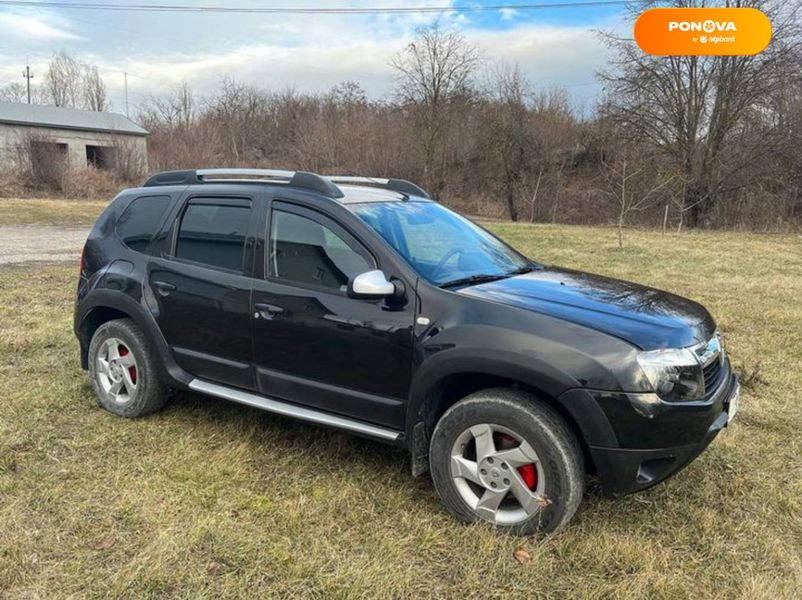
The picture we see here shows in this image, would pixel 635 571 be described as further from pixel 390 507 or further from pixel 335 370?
pixel 335 370

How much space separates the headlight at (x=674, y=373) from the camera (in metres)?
2.71

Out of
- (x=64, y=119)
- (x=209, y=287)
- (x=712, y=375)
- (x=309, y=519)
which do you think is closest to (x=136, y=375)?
(x=209, y=287)

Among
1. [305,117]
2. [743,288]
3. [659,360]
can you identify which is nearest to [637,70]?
[743,288]

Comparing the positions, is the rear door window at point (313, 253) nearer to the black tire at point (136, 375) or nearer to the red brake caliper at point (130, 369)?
the black tire at point (136, 375)

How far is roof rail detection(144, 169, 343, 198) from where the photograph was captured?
12.0 ft

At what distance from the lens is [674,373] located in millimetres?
2758

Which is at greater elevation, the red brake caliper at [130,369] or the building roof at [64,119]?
the building roof at [64,119]

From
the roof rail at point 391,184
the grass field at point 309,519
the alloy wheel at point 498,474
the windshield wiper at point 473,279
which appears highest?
the roof rail at point 391,184

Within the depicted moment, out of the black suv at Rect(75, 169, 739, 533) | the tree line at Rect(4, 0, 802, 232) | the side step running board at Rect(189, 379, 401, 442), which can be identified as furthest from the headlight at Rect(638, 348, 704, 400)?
the tree line at Rect(4, 0, 802, 232)

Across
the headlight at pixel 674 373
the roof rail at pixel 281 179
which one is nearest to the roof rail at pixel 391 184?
the roof rail at pixel 281 179

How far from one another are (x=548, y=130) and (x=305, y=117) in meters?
19.8

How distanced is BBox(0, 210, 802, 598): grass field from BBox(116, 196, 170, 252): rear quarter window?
1275mm

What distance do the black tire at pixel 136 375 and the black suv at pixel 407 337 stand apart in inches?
0.5

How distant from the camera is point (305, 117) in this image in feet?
151
